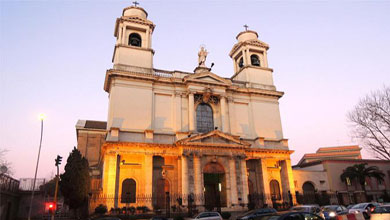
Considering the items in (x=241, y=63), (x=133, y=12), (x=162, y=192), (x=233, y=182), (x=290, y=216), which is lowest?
(x=290, y=216)

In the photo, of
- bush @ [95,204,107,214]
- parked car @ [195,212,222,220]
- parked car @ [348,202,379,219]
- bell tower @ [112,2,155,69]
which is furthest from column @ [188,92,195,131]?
parked car @ [348,202,379,219]

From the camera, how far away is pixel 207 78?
1324 inches

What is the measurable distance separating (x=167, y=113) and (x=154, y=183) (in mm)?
7509

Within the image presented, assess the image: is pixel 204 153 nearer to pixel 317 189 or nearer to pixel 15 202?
pixel 317 189

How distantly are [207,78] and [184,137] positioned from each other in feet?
25.2

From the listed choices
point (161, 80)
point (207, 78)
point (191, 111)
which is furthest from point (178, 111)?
point (207, 78)

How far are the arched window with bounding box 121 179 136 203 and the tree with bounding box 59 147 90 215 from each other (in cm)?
322

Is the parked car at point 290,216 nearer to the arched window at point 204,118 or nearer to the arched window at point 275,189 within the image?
the arched window at point 204,118

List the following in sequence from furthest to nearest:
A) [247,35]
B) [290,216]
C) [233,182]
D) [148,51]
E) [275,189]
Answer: [247,35] < [275,189] < [148,51] < [233,182] < [290,216]

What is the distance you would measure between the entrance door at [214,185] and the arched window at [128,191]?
712 cm

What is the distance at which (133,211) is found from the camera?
79.3 feet

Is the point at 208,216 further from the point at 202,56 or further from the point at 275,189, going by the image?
the point at 202,56

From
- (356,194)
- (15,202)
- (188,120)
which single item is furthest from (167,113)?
(356,194)

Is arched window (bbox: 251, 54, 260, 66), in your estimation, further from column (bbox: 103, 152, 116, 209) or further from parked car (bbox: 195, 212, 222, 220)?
parked car (bbox: 195, 212, 222, 220)
